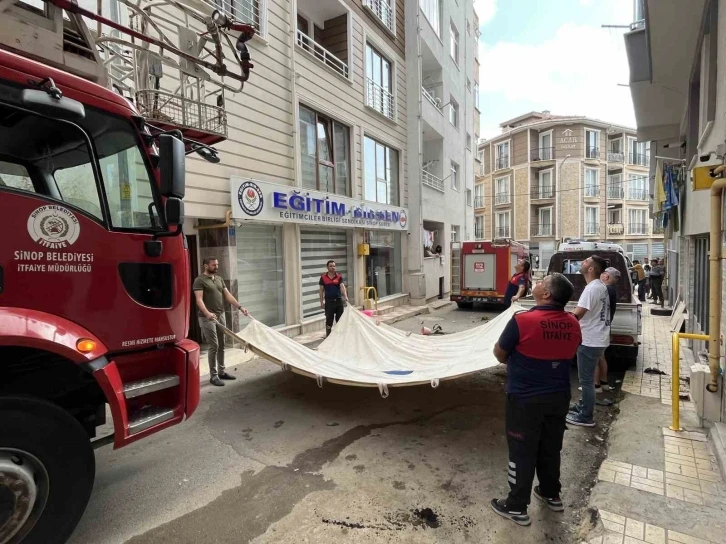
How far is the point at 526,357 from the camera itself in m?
2.71

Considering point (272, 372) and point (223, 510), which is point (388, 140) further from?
point (223, 510)

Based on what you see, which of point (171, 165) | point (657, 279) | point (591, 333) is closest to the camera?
point (171, 165)

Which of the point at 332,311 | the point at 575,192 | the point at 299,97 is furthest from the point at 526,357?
the point at 575,192

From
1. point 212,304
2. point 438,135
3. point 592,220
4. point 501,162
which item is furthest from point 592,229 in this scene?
point 212,304

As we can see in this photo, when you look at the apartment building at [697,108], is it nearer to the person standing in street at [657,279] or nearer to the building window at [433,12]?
the person standing in street at [657,279]

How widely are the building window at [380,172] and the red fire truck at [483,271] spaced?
3438 millimetres

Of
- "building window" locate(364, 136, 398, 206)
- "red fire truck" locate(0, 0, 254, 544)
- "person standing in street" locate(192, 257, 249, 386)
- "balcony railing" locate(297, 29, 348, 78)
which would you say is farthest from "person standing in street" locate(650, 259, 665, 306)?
"red fire truck" locate(0, 0, 254, 544)

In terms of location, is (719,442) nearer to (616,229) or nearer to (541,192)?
(541,192)

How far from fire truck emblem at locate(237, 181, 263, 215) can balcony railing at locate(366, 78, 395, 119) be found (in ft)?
20.6

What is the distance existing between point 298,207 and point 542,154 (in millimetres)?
31946

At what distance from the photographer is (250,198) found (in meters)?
7.93

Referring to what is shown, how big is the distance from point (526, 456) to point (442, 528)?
785 mm

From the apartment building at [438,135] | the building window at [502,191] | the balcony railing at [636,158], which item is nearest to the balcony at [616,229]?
the balcony railing at [636,158]

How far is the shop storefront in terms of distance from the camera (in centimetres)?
828
